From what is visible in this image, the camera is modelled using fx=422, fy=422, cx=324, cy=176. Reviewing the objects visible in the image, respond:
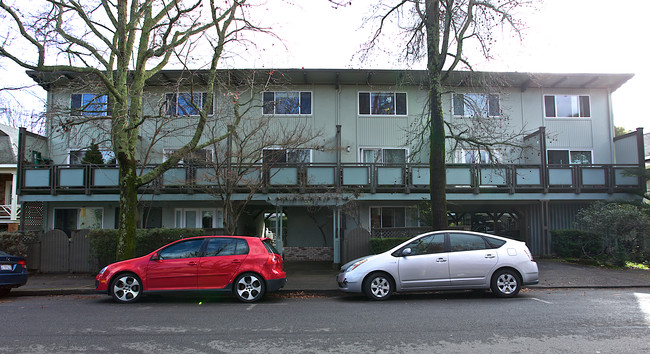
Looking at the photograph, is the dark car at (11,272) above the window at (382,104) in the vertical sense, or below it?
below

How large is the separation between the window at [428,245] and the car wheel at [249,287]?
10.6ft

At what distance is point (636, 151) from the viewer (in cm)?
1723

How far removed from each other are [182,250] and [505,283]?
6.89 m

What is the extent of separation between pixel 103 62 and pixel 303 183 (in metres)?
7.37

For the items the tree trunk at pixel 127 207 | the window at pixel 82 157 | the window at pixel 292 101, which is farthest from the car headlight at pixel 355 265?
the window at pixel 82 157

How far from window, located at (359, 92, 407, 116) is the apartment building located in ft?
0.14

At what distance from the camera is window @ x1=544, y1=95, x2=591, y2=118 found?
61.5 feet

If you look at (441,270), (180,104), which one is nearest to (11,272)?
(180,104)

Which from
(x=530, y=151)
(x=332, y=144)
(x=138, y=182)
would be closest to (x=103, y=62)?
(x=138, y=182)

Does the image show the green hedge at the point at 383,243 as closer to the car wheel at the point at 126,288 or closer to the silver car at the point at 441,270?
the silver car at the point at 441,270

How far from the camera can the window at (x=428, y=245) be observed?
352 inches

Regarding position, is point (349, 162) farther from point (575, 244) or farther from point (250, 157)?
point (575, 244)

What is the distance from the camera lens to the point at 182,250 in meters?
9.08

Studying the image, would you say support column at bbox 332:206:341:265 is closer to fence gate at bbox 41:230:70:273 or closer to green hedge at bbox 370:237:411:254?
green hedge at bbox 370:237:411:254
